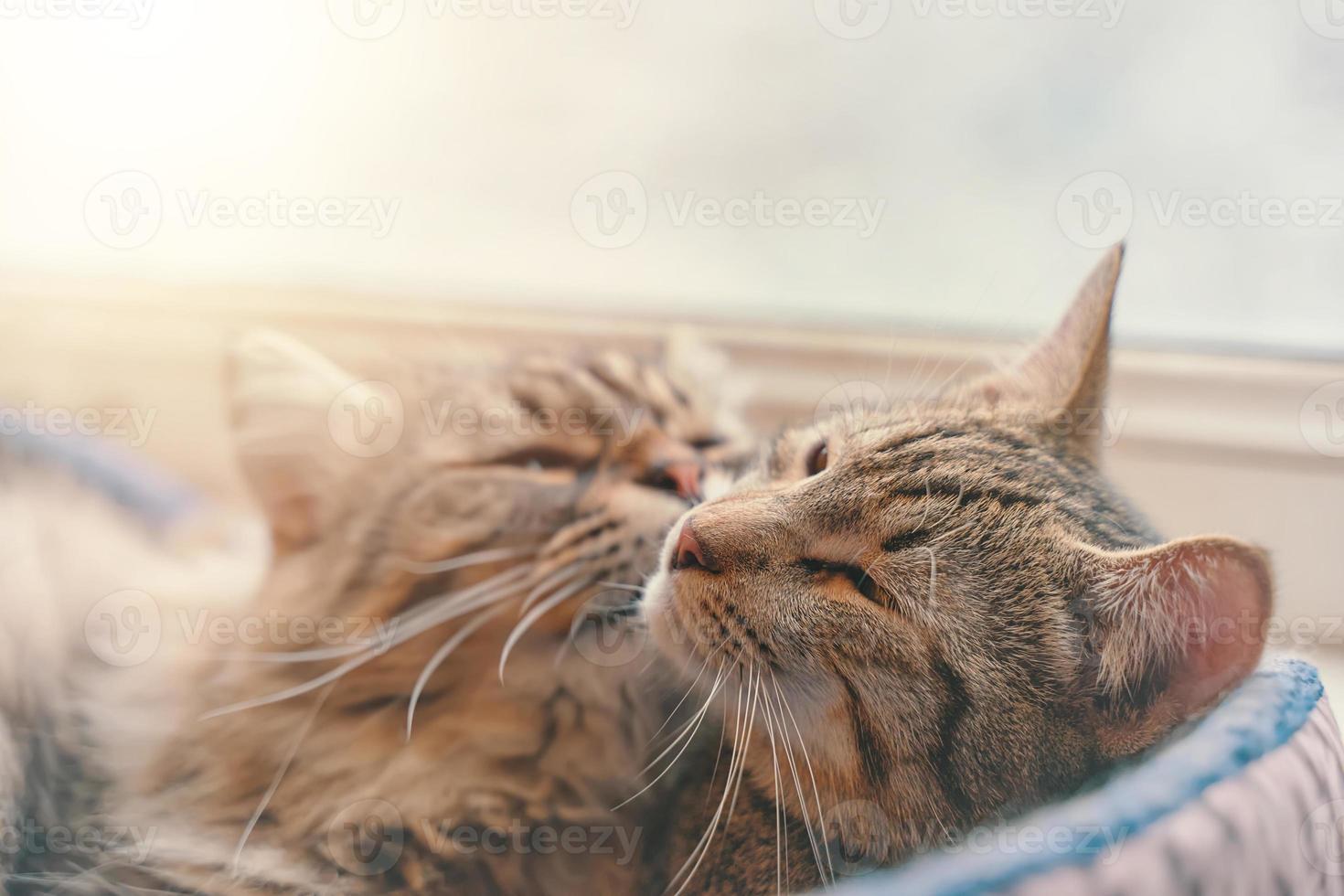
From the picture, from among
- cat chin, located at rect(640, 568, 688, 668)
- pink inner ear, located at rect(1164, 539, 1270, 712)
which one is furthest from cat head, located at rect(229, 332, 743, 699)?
pink inner ear, located at rect(1164, 539, 1270, 712)

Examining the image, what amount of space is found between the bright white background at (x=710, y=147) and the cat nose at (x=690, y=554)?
84 cm

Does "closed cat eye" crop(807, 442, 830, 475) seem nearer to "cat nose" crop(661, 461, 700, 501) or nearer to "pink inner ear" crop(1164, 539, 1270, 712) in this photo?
"cat nose" crop(661, 461, 700, 501)

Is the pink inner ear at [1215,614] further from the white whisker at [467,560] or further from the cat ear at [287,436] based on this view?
the cat ear at [287,436]

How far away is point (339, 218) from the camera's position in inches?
60.1

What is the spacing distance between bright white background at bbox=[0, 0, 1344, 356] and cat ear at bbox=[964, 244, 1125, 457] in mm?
506

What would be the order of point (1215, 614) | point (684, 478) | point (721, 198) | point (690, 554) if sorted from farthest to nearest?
point (721, 198) < point (684, 478) < point (690, 554) < point (1215, 614)

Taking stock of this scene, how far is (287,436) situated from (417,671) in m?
0.28

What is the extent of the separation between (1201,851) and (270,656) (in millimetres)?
795

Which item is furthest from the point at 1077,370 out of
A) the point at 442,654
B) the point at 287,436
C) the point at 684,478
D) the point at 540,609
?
the point at 287,436

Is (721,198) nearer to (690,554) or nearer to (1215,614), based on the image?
(690,554)

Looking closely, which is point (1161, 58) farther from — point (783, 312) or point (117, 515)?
point (117, 515)

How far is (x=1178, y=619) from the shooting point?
54 centimetres

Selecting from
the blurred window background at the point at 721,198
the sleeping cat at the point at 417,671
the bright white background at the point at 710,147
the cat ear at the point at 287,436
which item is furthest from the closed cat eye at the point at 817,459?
the bright white background at the point at 710,147

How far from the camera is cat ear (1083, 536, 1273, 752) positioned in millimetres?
521
